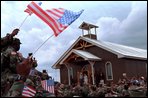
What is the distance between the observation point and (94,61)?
32188mm

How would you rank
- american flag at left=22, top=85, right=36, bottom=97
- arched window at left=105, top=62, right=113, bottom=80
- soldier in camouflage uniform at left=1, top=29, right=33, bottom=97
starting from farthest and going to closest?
arched window at left=105, top=62, right=113, bottom=80 < soldier in camouflage uniform at left=1, top=29, right=33, bottom=97 < american flag at left=22, top=85, right=36, bottom=97

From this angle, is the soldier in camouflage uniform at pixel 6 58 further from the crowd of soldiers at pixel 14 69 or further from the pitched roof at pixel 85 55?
the pitched roof at pixel 85 55

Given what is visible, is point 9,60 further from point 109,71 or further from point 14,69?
point 109,71

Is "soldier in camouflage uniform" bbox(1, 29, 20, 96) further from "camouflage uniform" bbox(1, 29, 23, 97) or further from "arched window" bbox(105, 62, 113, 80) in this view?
"arched window" bbox(105, 62, 113, 80)

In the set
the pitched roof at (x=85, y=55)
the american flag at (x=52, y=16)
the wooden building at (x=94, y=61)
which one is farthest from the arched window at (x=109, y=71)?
the american flag at (x=52, y=16)

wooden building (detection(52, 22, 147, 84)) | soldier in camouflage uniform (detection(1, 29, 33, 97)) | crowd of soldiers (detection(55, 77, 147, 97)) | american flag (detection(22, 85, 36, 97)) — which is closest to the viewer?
american flag (detection(22, 85, 36, 97))

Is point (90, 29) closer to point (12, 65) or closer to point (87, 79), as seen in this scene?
point (87, 79)

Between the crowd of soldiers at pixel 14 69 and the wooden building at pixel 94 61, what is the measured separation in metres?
22.6

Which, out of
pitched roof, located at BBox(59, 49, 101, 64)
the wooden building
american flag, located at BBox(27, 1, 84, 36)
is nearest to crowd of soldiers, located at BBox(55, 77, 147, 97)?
american flag, located at BBox(27, 1, 84, 36)

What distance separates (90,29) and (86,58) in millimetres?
4815

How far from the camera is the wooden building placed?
3108cm

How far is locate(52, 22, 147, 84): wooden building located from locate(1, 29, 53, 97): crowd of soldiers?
22615 millimetres

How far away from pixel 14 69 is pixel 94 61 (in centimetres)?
2471

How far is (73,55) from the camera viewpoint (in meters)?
33.2
